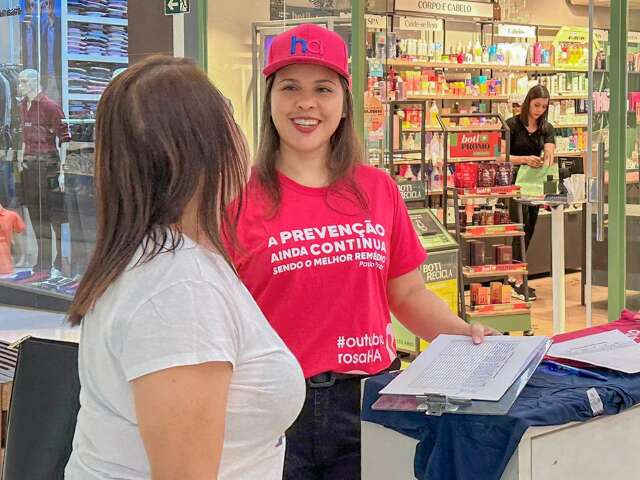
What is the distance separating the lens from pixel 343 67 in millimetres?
2168

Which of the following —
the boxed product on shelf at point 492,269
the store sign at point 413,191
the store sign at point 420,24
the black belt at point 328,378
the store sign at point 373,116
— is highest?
the store sign at point 420,24

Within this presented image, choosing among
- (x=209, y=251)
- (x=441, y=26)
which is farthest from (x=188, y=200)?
(x=441, y=26)

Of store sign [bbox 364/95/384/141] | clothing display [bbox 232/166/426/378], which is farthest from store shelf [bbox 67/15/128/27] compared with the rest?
clothing display [bbox 232/166/426/378]

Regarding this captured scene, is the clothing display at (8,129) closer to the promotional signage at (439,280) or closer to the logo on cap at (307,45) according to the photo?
the promotional signage at (439,280)

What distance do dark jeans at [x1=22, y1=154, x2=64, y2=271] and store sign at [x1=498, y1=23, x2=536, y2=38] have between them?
468cm

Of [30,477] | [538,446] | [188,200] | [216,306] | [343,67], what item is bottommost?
[30,477]

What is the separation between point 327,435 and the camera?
2029 millimetres

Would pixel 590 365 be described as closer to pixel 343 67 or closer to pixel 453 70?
pixel 343 67

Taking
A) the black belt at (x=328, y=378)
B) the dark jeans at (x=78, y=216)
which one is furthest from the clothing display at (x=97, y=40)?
the black belt at (x=328, y=378)

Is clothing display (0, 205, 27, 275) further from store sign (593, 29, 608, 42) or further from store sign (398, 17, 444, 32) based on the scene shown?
store sign (593, 29, 608, 42)

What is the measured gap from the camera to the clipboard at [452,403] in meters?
1.65

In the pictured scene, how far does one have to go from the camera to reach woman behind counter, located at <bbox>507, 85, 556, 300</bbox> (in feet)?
26.3

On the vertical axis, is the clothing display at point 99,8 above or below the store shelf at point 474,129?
above

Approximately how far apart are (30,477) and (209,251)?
101cm
